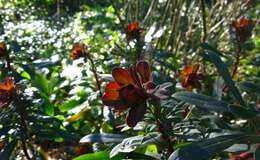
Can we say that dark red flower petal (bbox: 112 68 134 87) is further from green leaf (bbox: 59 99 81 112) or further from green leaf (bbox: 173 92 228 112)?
green leaf (bbox: 59 99 81 112)

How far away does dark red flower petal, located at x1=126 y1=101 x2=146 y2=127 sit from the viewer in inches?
47.8

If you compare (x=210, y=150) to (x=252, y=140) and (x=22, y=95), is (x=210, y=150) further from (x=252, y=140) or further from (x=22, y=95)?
(x=22, y=95)

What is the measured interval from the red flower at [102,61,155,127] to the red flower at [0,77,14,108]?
0.61 m

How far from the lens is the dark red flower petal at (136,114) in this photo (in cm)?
121

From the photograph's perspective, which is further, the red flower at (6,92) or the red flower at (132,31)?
the red flower at (132,31)

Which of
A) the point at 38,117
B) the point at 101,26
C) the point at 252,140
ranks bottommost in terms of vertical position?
the point at 252,140

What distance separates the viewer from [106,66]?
239 centimetres

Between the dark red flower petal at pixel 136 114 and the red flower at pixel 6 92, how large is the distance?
657 mm

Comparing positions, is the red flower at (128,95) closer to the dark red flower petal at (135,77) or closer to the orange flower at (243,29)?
the dark red flower petal at (135,77)

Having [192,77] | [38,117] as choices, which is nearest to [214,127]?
[192,77]

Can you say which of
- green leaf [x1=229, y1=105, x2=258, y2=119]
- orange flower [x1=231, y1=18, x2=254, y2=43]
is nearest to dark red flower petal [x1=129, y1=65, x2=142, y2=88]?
green leaf [x1=229, y1=105, x2=258, y2=119]

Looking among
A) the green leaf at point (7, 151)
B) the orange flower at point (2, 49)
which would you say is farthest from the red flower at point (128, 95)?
the orange flower at point (2, 49)

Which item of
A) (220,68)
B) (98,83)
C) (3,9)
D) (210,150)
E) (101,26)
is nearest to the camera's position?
(210,150)

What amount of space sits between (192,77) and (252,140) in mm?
715
